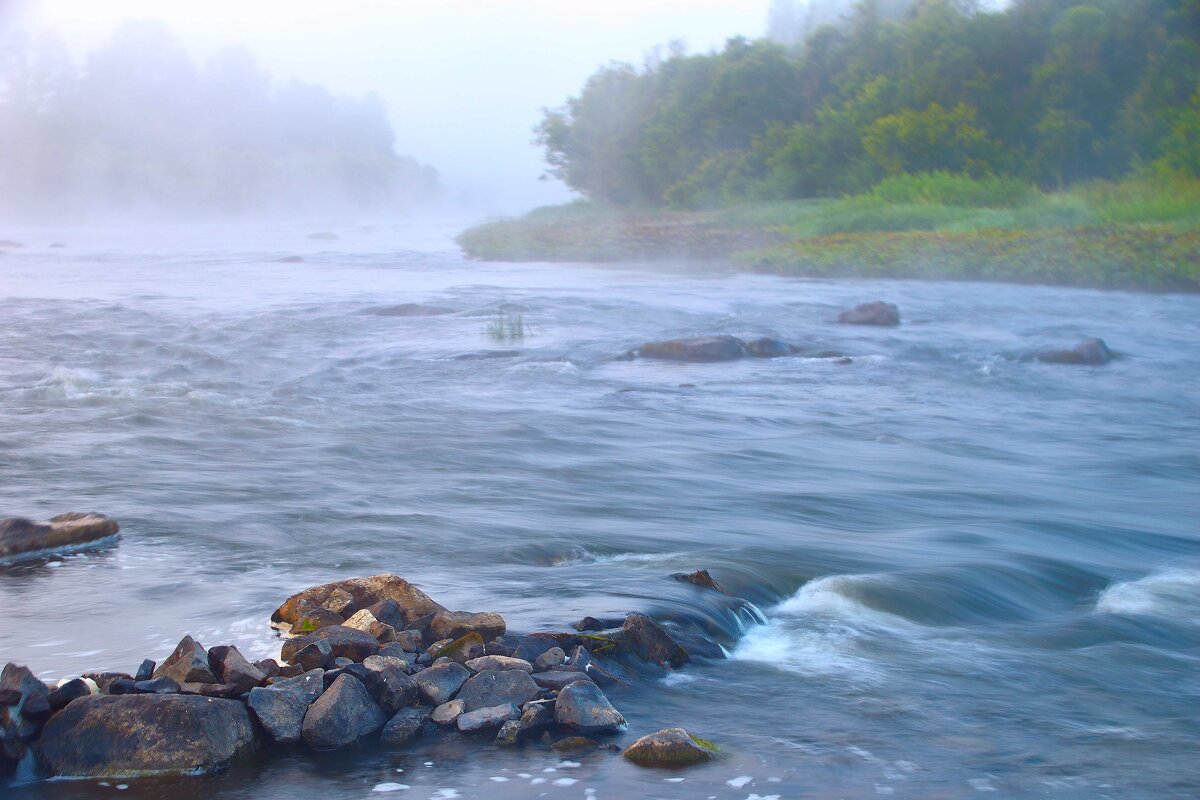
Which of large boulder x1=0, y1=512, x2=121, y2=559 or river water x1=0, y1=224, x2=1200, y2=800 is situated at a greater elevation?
large boulder x1=0, y1=512, x2=121, y2=559

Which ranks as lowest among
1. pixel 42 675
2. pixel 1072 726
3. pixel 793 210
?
pixel 1072 726

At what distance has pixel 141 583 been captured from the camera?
6629 mm

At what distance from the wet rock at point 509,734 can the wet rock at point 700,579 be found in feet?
6.89

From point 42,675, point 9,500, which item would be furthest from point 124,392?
point 42,675

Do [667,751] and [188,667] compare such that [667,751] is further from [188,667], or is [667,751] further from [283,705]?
[188,667]

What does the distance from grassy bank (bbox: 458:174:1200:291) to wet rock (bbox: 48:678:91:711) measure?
23.7m

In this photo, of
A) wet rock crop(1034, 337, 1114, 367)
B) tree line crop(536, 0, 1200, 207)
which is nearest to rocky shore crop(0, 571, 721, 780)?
wet rock crop(1034, 337, 1114, 367)

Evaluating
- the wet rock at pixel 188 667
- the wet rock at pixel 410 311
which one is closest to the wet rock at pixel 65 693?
Result: the wet rock at pixel 188 667

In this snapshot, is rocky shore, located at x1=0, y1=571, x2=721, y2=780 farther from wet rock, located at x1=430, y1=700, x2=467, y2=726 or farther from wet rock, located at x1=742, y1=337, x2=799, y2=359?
wet rock, located at x1=742, y1=337, x2=799, y2=359

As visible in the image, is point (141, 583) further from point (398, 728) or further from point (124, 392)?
point (124, 392)

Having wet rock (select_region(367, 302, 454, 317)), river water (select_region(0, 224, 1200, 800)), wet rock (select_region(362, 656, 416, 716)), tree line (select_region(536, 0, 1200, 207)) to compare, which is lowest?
river water (select_region(0, 224, 1200, 800))

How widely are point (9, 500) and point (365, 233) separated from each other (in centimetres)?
5426

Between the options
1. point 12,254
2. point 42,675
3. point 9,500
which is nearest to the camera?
point 42,675

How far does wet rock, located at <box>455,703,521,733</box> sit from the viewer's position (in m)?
4.73
